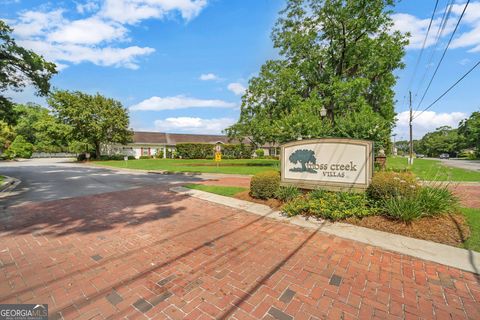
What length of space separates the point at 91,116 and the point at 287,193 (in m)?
36.2

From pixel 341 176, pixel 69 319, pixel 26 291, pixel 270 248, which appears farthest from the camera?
pixel 341 176

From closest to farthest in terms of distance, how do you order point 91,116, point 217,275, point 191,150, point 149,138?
1. point 217,275
2. point 91,116
3. point 191,150
4. point 149,138

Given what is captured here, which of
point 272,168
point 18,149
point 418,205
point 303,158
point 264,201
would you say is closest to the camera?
point 418,205

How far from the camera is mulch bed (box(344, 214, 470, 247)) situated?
4.49m

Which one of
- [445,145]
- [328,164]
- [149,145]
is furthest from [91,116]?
[445,145]

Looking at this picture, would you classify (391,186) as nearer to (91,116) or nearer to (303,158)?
(303,158)

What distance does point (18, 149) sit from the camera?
44062mm

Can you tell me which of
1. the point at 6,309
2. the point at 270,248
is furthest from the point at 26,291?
the point at 270,248

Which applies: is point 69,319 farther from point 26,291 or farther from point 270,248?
point 270,248

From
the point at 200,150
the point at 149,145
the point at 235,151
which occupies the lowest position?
the point at 235,151

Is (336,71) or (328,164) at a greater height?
(336,71)

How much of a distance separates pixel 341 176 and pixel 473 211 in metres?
3.56

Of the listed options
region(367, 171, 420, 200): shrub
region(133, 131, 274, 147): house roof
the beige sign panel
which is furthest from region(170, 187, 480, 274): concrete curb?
region(133, 131, 274, 147): house roof

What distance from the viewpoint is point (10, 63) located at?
445 inches
